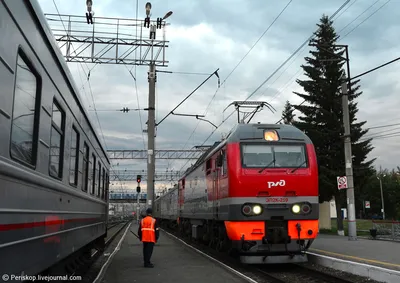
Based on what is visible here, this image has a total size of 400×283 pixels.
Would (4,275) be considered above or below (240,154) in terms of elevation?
below

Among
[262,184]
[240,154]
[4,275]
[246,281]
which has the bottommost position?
[246,281]

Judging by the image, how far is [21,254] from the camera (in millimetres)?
3742

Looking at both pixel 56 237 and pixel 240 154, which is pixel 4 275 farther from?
pixel 240 154

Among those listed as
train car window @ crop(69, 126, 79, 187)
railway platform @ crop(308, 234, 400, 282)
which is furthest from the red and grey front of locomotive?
train car window @ crop(69, 126, 79, 187)

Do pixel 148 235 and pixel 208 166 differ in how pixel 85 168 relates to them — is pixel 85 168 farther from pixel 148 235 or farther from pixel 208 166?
pixel 208 166

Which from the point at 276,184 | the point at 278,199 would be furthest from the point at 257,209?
the point at 276,184

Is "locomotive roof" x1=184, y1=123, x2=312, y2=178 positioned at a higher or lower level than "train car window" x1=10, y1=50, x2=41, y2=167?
higher

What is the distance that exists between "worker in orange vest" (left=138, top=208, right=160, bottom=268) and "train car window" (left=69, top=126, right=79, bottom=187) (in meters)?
4.16

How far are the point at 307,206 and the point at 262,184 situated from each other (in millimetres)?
1274

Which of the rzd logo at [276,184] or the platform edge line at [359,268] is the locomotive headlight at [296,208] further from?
the platform edge line at [359,268]

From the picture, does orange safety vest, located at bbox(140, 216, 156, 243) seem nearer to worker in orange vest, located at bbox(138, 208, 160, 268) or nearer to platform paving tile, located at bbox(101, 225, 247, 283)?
worker in orange vest, located at bbox(138, 208, 160, 268)

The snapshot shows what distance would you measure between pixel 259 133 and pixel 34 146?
7.21m

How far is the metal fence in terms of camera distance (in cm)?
1757

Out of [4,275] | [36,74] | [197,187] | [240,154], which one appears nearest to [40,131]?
[36,74]
